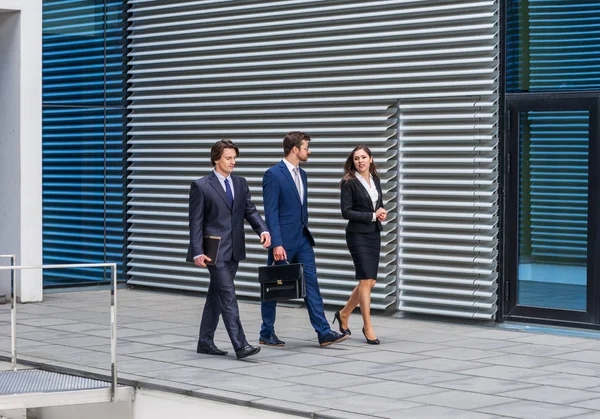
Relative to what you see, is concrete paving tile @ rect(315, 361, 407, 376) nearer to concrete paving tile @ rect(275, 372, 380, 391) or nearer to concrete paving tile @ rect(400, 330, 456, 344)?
concrete paving tile @ rect(275, 372, 380, 391)

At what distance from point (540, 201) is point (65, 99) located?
260 inches

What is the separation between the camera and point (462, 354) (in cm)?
951

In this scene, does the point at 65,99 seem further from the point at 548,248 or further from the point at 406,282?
the point at 548,248

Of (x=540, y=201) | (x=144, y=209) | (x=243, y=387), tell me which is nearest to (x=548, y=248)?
(x=540, y=201)

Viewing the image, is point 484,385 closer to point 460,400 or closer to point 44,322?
point 460,400

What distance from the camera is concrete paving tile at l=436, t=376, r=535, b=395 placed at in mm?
7902

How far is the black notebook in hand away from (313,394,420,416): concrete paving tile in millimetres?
2011

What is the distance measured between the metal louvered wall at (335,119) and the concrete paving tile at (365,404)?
3.98 metres

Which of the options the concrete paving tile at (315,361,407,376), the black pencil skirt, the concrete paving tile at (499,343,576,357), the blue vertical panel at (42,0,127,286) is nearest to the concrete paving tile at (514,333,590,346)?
the concrete paving tile at (499,343,576,357)

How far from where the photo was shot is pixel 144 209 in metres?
14.8

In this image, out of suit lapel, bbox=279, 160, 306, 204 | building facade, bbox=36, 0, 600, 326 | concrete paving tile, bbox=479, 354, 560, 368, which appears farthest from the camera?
building facade, bbox=36, 0, 600, 326

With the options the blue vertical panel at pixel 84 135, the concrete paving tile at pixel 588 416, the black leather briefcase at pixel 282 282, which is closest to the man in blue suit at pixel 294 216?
the black leather briefcase at pixel 282 282

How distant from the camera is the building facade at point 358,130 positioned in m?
11.1

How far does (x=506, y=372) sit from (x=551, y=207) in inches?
115
